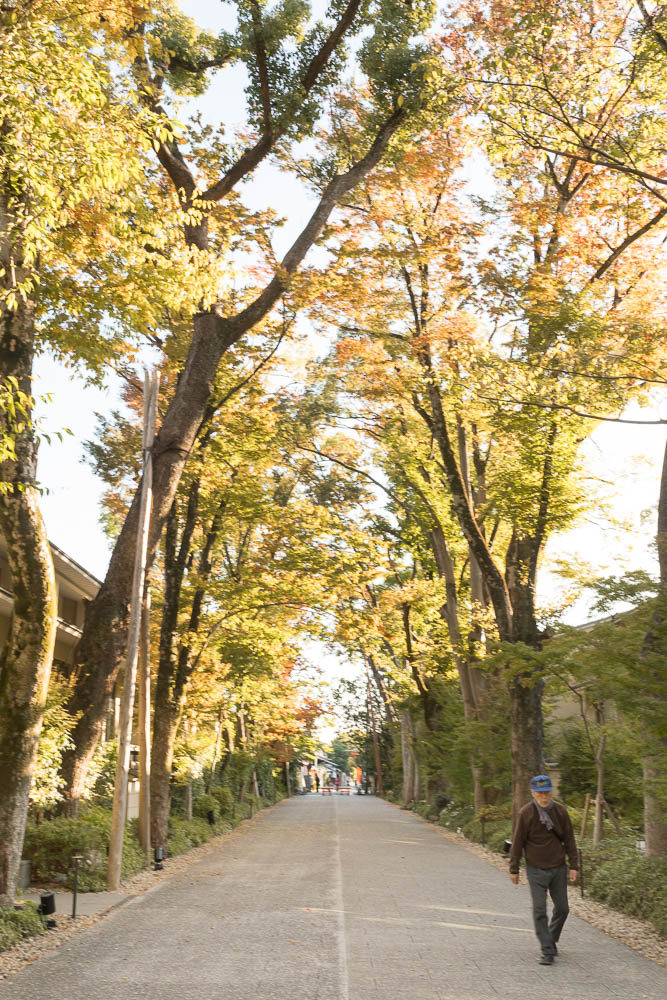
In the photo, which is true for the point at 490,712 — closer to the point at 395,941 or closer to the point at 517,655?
the point at 517,655

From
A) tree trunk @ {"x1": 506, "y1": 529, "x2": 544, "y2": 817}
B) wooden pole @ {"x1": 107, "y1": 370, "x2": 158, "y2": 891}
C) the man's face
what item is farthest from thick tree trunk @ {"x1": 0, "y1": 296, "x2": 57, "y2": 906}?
tree trunk @ {"x1": 506, "y1": 529, "x2": 544, "y2": 817}

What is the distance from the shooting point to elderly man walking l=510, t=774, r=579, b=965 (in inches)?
323

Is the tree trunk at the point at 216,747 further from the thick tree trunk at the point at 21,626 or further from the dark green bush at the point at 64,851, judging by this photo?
the thick tree trunk at the point at 21,626

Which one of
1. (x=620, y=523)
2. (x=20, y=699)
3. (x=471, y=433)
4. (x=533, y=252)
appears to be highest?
(x=533, y=252)

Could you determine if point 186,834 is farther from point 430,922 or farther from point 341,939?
point 341,939

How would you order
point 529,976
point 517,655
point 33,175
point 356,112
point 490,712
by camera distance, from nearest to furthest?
point 529,976 < point 33,175 < point 517,655 < point 356,112 < point 490,712

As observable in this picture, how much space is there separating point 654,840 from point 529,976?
5755 mm

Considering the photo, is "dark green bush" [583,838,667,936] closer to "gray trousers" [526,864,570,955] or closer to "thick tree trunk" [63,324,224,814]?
"gray trousers" [526,864,570,955]

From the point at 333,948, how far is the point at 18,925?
3213 millimetres

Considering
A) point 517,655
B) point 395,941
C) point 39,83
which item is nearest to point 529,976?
point 395,941

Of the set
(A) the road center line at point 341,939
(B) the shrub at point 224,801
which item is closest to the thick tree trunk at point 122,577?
(A) the road center line at point 341,939

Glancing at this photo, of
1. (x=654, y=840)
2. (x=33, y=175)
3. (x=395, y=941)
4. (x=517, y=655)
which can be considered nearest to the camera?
(x=33, y=175)

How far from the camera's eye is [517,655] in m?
14.8

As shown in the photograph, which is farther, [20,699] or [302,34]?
[302,34]
